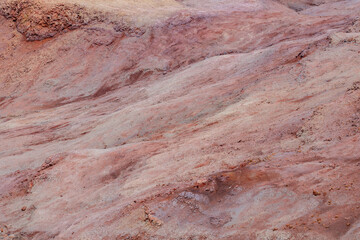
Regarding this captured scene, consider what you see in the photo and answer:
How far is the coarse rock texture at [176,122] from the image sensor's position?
267 inches

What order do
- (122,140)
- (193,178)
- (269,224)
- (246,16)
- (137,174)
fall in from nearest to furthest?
(269,224) < (193,178) < (137,174) < (122,140) < (246,16)

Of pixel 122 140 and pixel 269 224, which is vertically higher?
pixel 269 224

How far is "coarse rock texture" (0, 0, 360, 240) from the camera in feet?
22.3

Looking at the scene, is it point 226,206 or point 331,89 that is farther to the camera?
point 331,89

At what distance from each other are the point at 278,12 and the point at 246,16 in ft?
6.29

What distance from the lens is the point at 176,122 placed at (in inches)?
499

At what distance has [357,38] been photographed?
1352 cm

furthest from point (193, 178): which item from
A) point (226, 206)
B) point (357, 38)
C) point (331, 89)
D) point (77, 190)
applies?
point (357, 38)

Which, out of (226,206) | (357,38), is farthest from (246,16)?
(226,206)

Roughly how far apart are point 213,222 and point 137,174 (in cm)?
329

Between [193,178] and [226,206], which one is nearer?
[226,206]

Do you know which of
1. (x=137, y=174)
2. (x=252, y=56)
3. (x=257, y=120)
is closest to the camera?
(x=137, y=174)

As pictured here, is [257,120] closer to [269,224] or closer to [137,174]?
[137,174]

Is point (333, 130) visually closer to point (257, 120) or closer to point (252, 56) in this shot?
point (257, 120)
